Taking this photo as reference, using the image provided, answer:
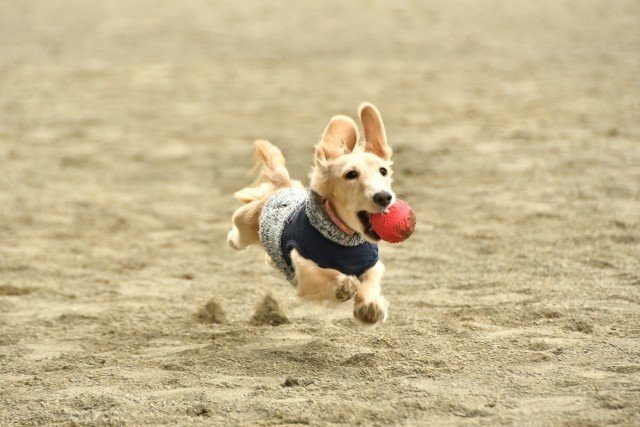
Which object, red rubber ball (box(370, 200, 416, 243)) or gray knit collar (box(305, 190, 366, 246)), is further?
gray knit collar (box(305, 190, 366, 246))

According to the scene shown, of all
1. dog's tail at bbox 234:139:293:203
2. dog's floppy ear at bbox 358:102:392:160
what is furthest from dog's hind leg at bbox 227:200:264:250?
dog's floppy ear at bbox 358:102:392:160

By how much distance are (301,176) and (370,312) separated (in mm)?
4127

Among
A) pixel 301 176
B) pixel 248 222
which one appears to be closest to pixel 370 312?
pixel 248 222

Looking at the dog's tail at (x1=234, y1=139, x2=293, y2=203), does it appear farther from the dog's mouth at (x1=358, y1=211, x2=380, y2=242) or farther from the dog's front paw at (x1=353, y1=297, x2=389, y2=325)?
the dog's front paw at (x1=353, y1=297, x2=389, y2=325)

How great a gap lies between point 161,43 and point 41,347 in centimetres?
1016

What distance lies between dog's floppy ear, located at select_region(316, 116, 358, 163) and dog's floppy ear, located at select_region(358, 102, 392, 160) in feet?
0.17

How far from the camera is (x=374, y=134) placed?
422cm

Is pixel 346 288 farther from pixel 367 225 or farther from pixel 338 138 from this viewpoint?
pixel 338 138

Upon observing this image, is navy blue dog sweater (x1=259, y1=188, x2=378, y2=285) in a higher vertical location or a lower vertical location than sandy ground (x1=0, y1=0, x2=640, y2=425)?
higher

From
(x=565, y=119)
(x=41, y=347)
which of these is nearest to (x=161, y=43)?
(x=565, y=119)

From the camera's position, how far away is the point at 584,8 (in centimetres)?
1648

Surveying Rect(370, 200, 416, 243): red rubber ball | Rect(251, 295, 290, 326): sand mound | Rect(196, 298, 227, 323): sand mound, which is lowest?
Rect(196, 298, 227, 323): sand mound

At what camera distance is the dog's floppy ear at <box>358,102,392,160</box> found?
165 inches

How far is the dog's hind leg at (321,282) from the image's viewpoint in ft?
13.0
